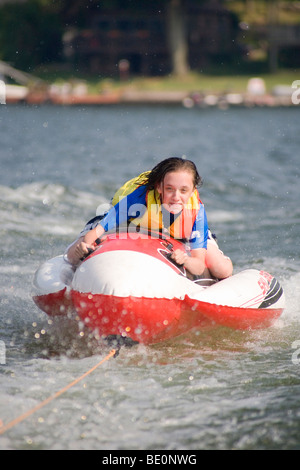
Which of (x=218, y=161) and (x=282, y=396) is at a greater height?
(x=218, y=161)

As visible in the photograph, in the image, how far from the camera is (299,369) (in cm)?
388

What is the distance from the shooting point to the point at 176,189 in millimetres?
4016

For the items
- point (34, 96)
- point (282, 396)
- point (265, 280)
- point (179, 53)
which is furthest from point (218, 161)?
point (179, 53)

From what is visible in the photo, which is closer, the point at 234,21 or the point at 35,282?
the point at 35,282

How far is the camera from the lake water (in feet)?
10.3

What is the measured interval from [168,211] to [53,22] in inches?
1403

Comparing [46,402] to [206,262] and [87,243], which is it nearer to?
[87,243]

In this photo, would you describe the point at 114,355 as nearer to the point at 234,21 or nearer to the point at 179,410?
the point at 179,410

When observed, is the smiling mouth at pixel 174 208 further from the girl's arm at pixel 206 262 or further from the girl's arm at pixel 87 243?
the girl's arm at pixel 87 243

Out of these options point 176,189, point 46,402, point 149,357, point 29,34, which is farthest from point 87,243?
point 29,34

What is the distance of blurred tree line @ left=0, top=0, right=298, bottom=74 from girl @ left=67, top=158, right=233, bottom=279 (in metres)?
33.3

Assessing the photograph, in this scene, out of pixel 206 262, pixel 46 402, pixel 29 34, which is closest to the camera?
pixel 46 402
